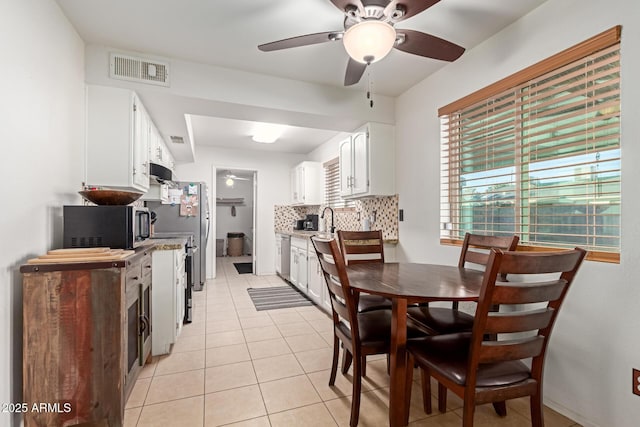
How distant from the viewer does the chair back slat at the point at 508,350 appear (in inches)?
47.1

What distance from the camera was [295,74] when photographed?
275cm

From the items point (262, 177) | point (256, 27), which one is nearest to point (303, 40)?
point (256, 27)

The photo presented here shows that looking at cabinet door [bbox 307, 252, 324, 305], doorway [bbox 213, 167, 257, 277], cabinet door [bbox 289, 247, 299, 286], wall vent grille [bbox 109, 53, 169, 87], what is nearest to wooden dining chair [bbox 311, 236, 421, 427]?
cabinet door [bbox 307, 252, 324, 305]

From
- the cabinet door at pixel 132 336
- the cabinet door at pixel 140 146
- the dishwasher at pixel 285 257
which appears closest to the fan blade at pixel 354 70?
the cabinet door at pixel 140 146

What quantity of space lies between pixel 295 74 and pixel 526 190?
2.09m

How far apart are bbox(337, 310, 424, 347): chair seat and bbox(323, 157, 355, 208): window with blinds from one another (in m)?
2.73

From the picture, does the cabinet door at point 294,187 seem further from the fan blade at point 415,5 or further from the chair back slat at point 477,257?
the fan blade at point 415,5

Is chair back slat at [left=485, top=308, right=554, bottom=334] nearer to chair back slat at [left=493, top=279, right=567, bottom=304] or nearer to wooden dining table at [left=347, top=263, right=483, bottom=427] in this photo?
chair back slat at [left=493, top=279, right=567, bottom=304]

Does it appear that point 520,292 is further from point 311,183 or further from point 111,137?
point 311,183

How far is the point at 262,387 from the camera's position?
198 centimetres

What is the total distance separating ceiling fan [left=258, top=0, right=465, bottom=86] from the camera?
1469mm

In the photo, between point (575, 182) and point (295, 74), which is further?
point (295, 74)

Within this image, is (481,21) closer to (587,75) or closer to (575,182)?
(587,75)

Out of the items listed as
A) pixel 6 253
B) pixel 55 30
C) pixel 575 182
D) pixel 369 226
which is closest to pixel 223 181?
pixel 369 226
